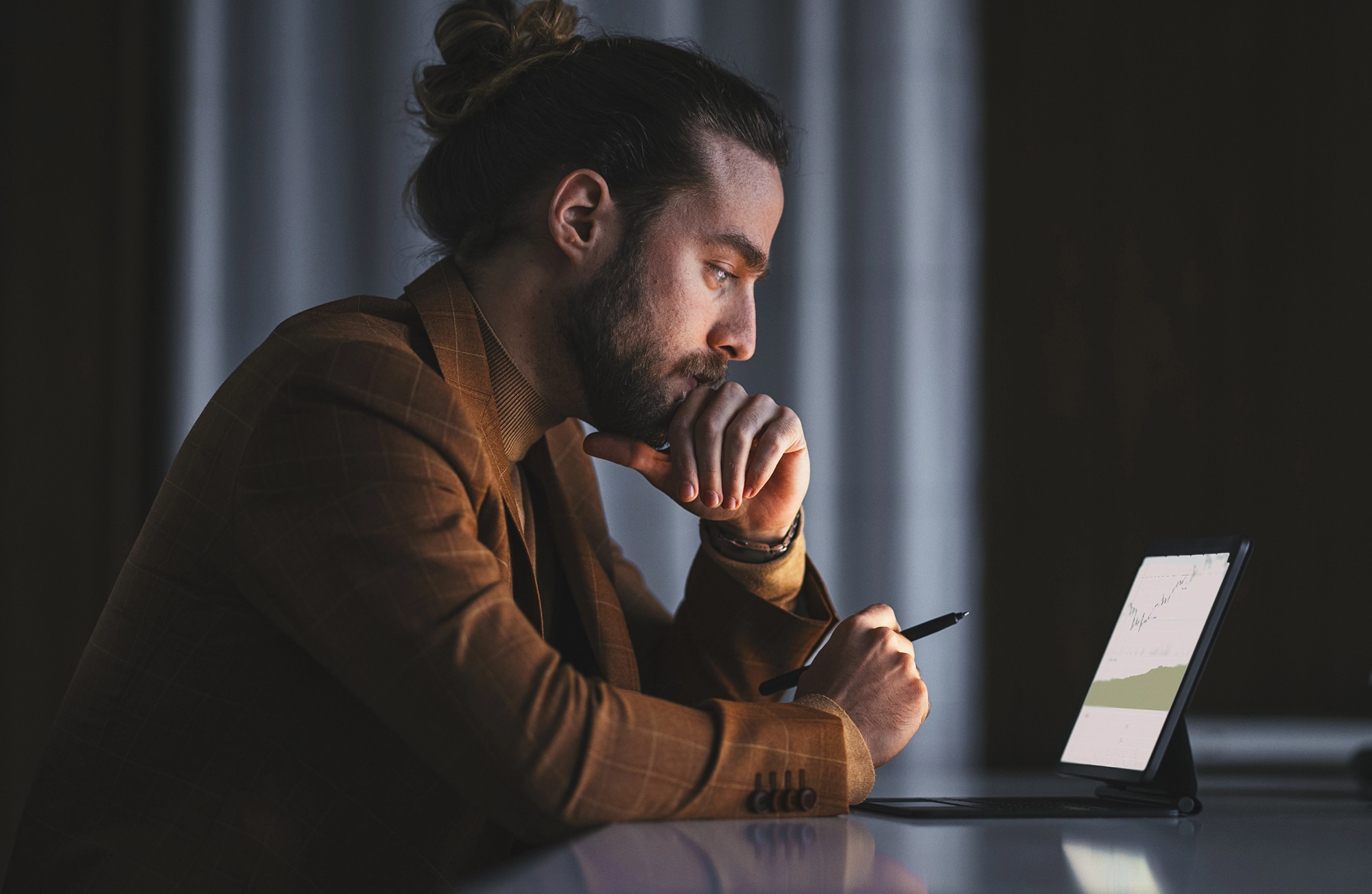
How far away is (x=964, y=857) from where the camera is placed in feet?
2.38

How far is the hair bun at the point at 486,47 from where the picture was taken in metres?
1.28

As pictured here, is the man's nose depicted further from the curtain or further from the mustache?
the curtain

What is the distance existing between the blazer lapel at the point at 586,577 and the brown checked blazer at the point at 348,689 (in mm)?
140

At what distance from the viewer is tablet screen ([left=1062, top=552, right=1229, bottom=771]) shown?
1030mm

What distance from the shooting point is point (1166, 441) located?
201 centimetres

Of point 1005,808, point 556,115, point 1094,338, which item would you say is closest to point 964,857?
point 1005,808

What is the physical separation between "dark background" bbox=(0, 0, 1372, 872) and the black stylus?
93cm

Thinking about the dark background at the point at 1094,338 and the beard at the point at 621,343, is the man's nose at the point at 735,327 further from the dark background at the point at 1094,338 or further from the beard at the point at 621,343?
the dark background at the point at 1094,338

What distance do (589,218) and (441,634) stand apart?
0.57 metres

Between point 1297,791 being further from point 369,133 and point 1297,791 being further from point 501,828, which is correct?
Result: point 369,133

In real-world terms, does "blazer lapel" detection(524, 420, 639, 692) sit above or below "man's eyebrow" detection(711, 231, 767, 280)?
below

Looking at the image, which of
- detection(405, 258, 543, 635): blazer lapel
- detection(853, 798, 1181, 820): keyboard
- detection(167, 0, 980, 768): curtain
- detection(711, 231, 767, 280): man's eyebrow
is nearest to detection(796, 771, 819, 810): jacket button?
detection(853, 798, 1181, 820): keyboard

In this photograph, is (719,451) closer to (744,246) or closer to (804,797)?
(744,246)

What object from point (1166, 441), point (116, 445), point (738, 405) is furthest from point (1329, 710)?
point (116, 445)
